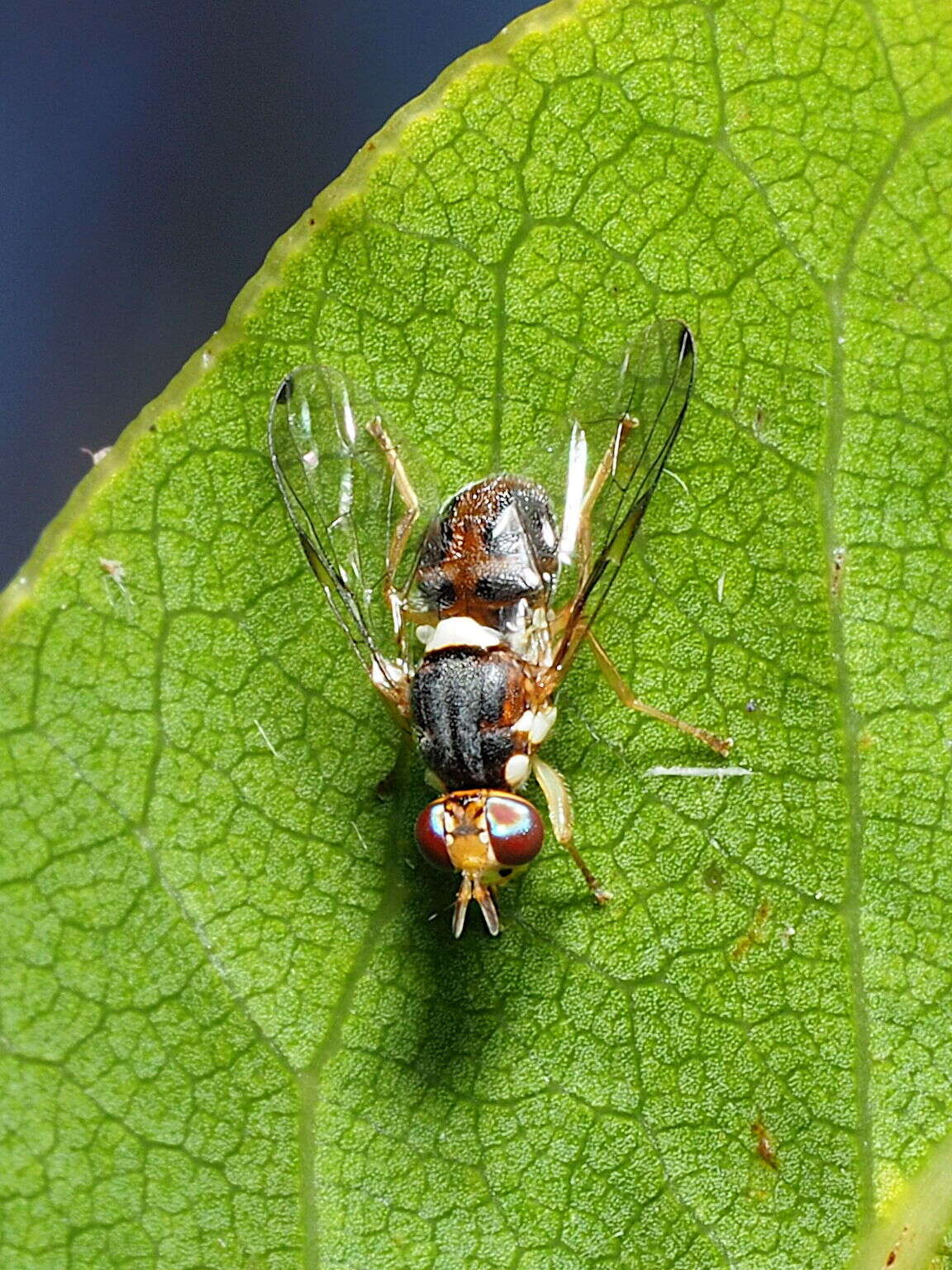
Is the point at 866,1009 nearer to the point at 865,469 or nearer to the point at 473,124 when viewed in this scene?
the point at 865,469

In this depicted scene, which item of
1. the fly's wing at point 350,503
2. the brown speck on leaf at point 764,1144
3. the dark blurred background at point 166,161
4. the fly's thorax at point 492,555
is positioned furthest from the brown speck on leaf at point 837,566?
the dark blurred background at point 166,161

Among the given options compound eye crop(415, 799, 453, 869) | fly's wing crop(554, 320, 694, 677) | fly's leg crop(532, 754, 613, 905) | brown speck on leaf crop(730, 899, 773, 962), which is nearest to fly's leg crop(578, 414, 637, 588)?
fly's wing crop(554, 320, 694, 677)

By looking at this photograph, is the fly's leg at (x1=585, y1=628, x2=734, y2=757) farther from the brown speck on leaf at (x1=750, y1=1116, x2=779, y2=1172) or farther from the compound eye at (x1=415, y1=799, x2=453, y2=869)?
the brown speck on leaf at (x1=750, y1=1116, x2=779, y2=1172)

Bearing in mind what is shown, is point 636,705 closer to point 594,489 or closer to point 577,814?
point 577,814

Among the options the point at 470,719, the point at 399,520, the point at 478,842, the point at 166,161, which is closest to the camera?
the point at 478,842

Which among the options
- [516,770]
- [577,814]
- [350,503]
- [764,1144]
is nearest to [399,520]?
[350,503]

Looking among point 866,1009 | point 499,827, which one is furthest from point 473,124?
point 866,1009
